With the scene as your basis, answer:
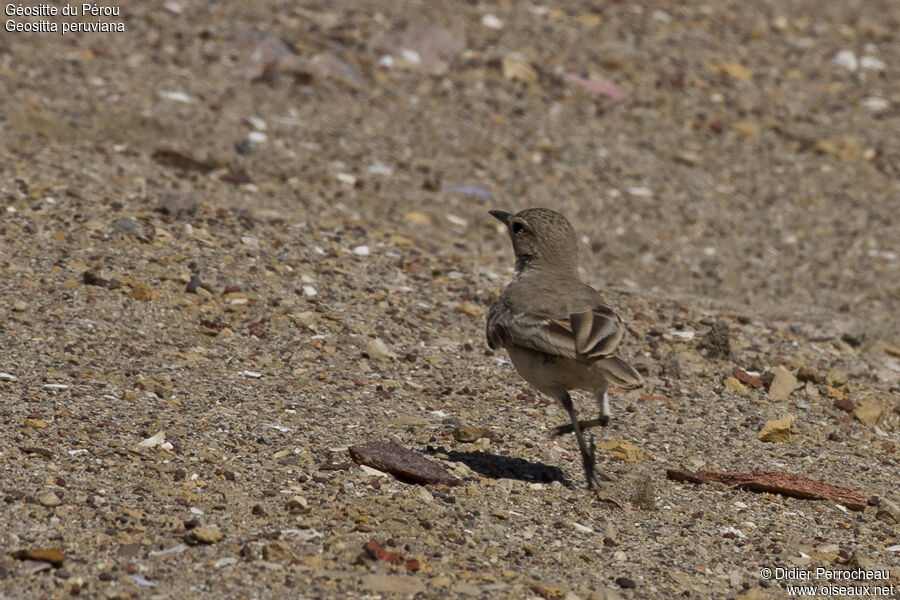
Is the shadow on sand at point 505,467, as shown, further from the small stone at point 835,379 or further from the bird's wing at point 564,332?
the small stone at point 835,379

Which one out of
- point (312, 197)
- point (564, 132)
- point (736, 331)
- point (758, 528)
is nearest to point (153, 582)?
point (758, 528)

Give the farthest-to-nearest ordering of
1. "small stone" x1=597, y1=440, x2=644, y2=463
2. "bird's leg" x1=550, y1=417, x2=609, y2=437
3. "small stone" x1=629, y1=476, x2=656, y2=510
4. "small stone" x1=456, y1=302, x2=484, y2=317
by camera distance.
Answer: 1. "small stone" x1=456, y1=302, x2=484, y2=317
2. "small stone" x1=597, y1=440, x2=644, y2=463
3. "bird's leg" x1=550, y1=417, x2=609, y2=437
4. "small stone" x1=629, y1=476, x2=656, y2=510

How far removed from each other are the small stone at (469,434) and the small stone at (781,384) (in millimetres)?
2349

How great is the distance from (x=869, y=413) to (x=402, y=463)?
11.8ft

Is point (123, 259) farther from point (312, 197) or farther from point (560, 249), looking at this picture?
point (560, 249)

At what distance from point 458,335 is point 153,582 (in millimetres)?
4105

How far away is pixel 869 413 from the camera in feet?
26.0

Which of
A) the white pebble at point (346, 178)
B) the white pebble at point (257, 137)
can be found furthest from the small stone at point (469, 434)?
the white pebble at point (257, 137)

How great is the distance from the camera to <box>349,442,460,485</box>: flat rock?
5.95m

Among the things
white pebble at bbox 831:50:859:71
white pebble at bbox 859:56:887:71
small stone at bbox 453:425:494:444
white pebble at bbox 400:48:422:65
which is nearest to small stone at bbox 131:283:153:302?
small stone at bbox 453:425:494:444

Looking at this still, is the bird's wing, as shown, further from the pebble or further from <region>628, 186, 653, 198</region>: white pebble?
<region>628, 186, 653, 198</region>: white pebble

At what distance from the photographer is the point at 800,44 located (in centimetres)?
1562

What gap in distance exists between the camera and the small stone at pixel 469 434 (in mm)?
6715

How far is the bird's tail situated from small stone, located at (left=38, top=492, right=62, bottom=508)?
260cm
